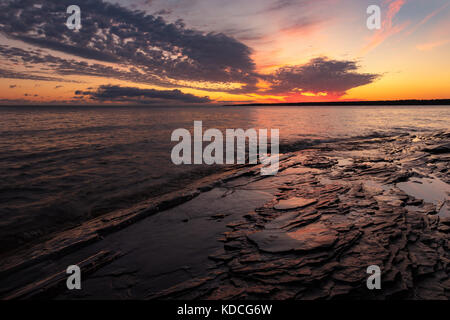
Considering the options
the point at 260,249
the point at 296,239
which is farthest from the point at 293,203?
the point at 260,249

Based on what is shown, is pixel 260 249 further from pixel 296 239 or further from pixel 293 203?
pixel 293 203

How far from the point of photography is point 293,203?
638 centimetres

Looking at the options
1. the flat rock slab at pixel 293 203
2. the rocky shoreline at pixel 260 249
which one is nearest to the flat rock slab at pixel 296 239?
the rocky shoreline at pixel 260 249

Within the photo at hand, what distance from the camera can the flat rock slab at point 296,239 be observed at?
13.4 feet

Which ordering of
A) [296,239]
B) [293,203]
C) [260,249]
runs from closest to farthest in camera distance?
[260,249] → [296,239] → [293,203]

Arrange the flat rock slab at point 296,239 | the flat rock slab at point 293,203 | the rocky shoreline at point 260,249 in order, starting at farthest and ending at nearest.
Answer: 1. the flat rock slab at point 293,203
2. the flat rock slab at point 296,239
3. the rocky shoreline at point 260,249

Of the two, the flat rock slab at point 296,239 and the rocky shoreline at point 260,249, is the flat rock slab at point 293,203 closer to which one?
the rocky shoreline at point 260,249

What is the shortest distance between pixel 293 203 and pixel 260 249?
106 inches

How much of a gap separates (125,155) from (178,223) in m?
11.6

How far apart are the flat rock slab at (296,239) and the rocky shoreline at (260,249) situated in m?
0.02
